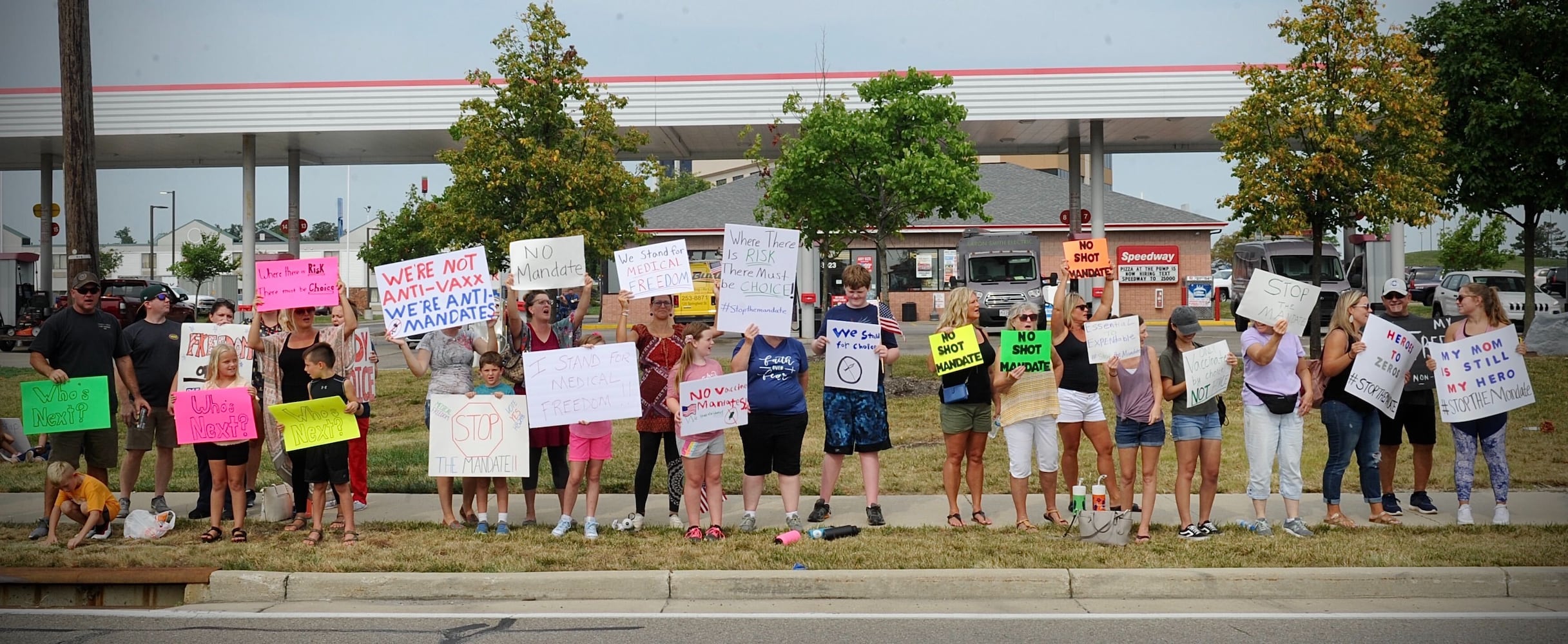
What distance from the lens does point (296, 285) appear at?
9.40m

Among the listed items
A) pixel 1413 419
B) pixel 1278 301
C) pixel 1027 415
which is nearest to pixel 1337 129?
pixel 1413 419

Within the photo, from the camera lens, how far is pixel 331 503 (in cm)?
1065

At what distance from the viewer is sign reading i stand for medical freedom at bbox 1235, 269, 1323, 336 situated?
8.84 meters

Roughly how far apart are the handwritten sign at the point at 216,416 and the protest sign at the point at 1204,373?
7.09 m

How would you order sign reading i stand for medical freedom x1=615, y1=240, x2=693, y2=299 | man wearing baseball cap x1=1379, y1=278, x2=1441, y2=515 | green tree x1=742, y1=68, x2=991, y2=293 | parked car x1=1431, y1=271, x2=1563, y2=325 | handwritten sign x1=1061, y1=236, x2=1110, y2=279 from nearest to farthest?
1. sign reading i stand for medical freedom x1=615, y1=240, x2=693, y2=299
2. man wearing baseball cap x1=1379, y1=278, x2=1441, y2=515
3. handwritten sign x1=1061, y1=236, x2=1110, y2=279
4. green tree x1=742, y1=68, x2=991, y2=293
5. parked car x1=1431, y1=271, x2=1563, y2=325

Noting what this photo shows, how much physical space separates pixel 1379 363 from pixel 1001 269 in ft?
72.0

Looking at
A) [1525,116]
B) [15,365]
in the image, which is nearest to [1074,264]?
[1525,116]

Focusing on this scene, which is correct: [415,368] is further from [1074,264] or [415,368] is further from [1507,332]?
[1507,332]

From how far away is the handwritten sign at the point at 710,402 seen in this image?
8.96 metres

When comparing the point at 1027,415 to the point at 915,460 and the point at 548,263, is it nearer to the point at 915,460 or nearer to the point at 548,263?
the point at 915,460

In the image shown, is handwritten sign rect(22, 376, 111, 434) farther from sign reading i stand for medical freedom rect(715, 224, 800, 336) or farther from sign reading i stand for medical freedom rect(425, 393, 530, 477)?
sign reading i stand for medical freedom rect(715, 224, 800, 336)

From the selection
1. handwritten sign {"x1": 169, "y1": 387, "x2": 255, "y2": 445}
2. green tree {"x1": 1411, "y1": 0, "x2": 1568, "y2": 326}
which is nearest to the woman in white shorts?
handwritten sign {"x1": 169, "y1": 387, "x2": 255, "y2": 445}

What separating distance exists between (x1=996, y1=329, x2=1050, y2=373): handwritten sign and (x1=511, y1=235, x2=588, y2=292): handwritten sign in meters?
3.52

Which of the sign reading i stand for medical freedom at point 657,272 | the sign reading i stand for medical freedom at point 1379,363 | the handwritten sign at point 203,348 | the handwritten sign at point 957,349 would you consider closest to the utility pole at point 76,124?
the handwritten sign at point 203,348
